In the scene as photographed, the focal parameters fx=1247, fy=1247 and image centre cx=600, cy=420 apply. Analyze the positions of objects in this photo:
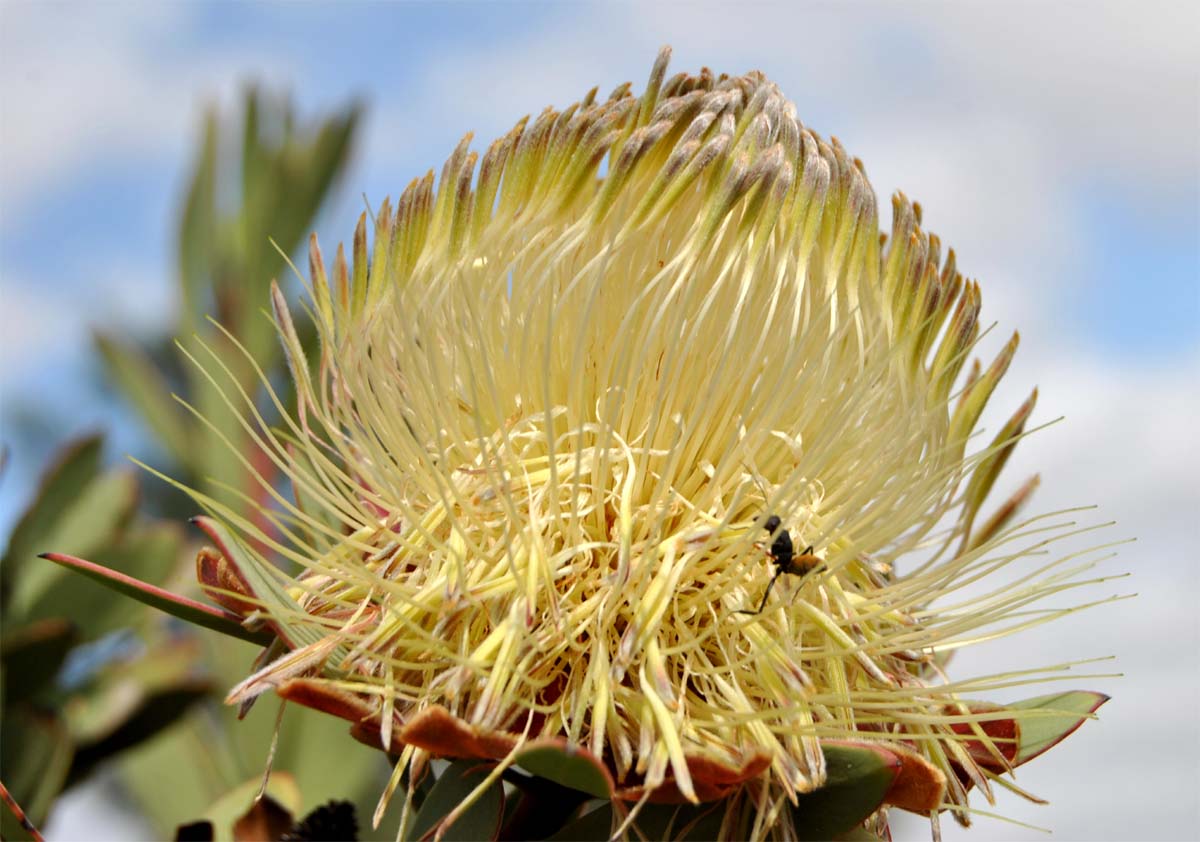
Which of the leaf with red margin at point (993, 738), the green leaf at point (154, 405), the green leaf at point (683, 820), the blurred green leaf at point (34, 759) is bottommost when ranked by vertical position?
the blurred green leaf at point (34, 759)

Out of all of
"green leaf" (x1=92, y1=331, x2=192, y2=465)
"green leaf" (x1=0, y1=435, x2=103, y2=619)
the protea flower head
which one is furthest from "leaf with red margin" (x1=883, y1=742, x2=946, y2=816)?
"green leaf" (x1=92, y1=331, x2=192, y2=465)

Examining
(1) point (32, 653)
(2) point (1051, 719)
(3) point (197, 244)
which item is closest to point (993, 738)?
(2) point (1051, 719)

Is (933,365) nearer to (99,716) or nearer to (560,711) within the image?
(560,711)

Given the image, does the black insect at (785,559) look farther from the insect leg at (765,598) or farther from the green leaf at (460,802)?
the green leaf at (460,802)

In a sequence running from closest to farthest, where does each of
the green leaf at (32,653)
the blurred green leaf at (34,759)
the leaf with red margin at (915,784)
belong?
the leaf with red margin at (915,784) → the blurred green leaf at (34,759) → the green leaf at (32,653)

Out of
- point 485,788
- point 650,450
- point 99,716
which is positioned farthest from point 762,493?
point 99,716

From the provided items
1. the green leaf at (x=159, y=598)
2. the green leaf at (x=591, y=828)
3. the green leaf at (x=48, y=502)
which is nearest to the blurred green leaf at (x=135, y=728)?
the green leaf at (x=48, y=502)

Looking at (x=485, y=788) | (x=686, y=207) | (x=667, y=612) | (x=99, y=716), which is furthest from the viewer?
(x=99, y=716)
